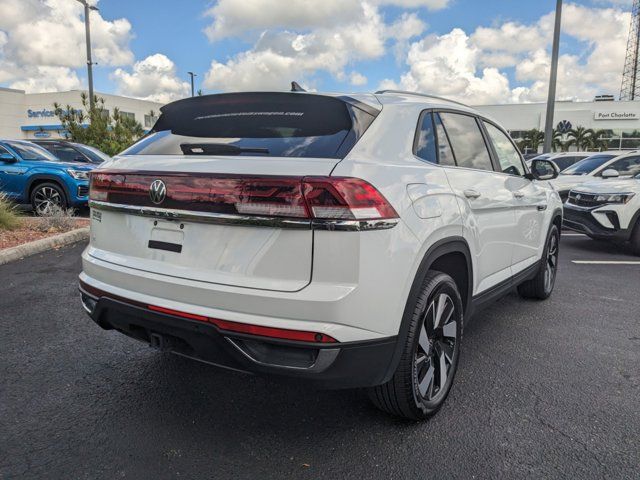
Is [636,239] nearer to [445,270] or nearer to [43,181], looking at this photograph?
[445,270]

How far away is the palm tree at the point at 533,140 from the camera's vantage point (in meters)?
44.9

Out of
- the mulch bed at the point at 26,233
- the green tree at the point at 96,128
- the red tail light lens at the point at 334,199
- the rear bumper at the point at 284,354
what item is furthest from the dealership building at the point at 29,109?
the red tail light lens at the point at 334,199

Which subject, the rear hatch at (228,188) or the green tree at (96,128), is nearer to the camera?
the rear hatch at (228,188)

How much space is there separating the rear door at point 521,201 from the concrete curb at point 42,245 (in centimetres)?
565

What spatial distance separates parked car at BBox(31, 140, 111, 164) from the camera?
429 inches

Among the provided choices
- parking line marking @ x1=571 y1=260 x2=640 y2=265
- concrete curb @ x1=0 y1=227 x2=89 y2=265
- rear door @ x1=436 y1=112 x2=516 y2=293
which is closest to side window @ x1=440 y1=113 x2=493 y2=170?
rear door @ x1=436 y1=112 x2=516 y2=293

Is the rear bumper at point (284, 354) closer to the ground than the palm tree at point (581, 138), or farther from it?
closer to the ground

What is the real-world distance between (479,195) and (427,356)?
1073 millimetres

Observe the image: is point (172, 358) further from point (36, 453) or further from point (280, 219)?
point (280, 219)

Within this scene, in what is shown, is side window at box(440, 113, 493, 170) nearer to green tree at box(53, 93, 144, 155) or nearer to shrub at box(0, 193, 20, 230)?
shrub at box(0, 193, 20, 230)

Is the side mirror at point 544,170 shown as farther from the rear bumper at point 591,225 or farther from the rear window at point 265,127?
the rear bumper at point 591,225

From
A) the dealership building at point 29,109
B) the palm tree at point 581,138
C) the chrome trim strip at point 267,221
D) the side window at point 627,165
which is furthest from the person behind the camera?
the dealership building at point 29,109

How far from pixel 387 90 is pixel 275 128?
922mm

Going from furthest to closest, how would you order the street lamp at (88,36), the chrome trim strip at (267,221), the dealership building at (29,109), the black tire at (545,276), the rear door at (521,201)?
the dealership building at (29,109) → the street lamp at (88,36) → the black tire at (545,276) → the rear door at (521,201) → the chrome trim strip at (267,221)
